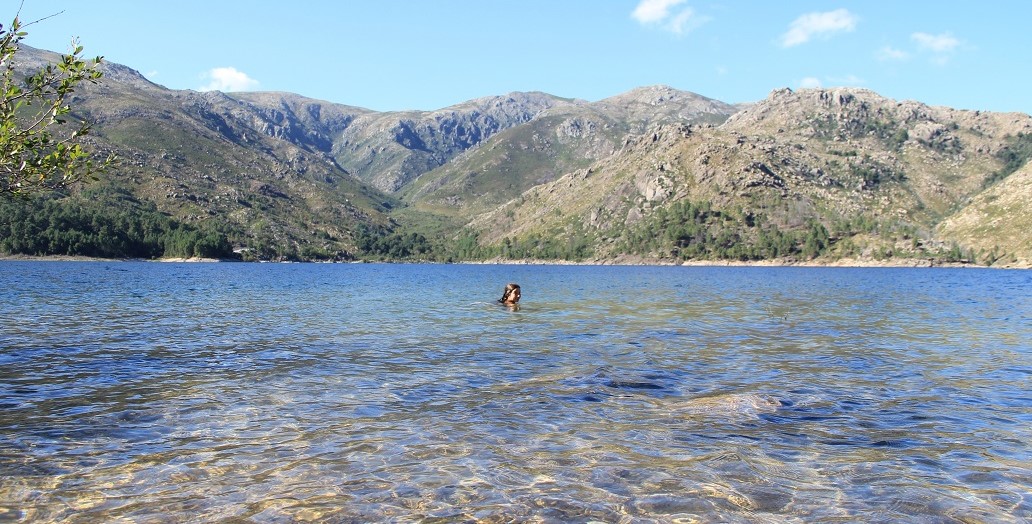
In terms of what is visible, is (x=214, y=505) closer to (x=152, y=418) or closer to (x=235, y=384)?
(x=152, y=418)

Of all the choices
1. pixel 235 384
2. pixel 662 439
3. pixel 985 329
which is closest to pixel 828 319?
pixel 985 329

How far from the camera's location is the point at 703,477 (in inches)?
466

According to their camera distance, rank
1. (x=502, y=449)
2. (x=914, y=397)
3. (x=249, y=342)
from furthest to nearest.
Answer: (x=249, y=342), (x=914, y=397), (x=502, y=449)

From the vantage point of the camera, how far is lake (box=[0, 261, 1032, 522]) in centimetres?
1052

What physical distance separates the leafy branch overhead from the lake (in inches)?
250

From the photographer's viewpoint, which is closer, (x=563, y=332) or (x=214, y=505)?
(x=214, y=505)

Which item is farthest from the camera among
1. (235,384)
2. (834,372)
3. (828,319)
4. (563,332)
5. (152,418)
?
(828,319)

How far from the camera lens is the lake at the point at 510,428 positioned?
10523mm

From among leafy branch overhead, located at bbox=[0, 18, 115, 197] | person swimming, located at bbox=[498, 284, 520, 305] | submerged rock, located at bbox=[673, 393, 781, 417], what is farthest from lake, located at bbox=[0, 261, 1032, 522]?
person swimming, located at bbox=[498, 284, 520, 305]

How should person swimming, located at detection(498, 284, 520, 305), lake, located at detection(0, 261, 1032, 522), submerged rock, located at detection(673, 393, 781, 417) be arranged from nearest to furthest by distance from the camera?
1. lake, located at detection(0, 261, 1032, 522)
2. submerged rock, located at detection(673, 393, 781, 417)
3. person swimming, located at detection(498, 284, 520, 305)

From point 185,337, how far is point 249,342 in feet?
13.7

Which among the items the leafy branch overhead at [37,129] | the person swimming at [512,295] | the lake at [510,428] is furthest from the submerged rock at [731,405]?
the person swimming at [512,295]

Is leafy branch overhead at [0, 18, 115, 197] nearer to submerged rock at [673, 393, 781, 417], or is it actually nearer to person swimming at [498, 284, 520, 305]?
submerged rock at [673, 393, 781, 417]

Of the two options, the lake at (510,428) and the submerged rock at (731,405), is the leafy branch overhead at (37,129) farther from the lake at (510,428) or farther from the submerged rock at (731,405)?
the submerged rock at (731,405)
